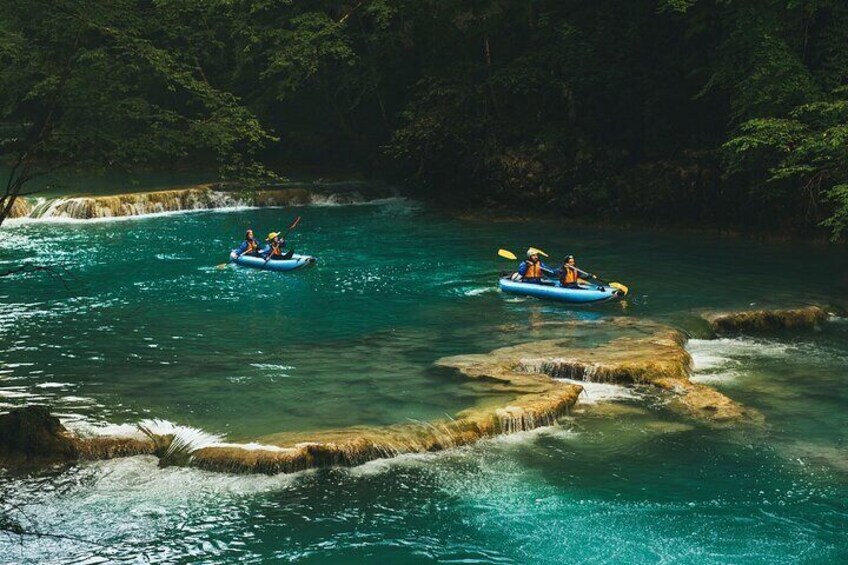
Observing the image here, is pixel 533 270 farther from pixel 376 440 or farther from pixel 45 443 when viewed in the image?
pixel 45 443

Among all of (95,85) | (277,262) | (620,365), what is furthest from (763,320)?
(95,85)

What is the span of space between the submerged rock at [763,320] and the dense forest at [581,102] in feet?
6.77

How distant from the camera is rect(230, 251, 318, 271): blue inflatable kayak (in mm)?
23109

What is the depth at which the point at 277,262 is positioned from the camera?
23.1m

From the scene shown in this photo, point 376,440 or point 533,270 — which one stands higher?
point 533,270

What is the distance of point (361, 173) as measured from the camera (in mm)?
38281

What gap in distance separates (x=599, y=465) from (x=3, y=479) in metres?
6.93

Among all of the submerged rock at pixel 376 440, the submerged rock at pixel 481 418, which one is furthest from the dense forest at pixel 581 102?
the submerged rock at pixel 376 440

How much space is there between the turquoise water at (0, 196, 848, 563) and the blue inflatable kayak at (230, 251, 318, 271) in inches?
13.4

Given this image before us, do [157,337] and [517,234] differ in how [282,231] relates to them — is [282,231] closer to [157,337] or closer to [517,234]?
[517,234]

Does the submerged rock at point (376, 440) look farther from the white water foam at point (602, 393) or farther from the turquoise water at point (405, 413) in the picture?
the white water foam at point (602, 393)

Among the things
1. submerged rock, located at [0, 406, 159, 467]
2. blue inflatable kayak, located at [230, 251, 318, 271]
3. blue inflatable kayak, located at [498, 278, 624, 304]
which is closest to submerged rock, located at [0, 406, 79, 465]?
submerged rock, located at [0, 406, 159, 467]

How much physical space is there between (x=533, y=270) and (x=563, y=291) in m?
0.90

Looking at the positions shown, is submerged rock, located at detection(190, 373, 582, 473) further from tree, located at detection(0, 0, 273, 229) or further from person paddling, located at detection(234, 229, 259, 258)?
person paddling, located at detection(234, 229, 259, 258)
